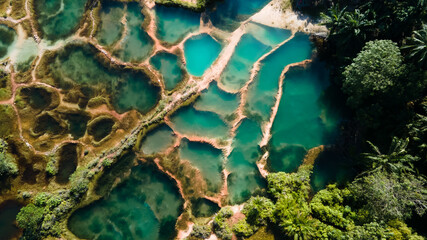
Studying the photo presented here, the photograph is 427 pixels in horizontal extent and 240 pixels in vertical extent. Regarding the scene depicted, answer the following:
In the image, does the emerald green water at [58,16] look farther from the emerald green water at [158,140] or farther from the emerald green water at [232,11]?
the emerald green water at [232,11]

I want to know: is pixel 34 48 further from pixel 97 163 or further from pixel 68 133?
pixel 97 163

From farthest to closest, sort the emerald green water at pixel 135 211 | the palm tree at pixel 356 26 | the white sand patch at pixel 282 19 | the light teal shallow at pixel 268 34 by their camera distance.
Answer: the light teal shallow at pixel 268 34 → the white sand patch at pixel 282 19 → the emerald green water at pixel 135 211 → the palm tree at pixel 356 26

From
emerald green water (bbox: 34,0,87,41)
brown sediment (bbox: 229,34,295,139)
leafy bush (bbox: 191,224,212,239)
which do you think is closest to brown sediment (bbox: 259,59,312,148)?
brown sediment (bbox: 229,34,295,139)

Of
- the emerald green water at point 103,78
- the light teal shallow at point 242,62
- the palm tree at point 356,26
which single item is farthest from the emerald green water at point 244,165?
the palm tree at point 356,26

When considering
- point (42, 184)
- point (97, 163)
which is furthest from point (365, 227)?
point (42, 184)

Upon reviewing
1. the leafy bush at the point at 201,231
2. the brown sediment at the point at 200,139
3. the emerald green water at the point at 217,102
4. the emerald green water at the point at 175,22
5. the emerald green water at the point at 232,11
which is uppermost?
the emerald green water at the point at 232,11

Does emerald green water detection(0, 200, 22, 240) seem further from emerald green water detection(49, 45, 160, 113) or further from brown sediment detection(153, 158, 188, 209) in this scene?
brown sediment detection(153, 158, 188, 209)

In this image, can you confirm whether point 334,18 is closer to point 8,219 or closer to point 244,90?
point 244,90
